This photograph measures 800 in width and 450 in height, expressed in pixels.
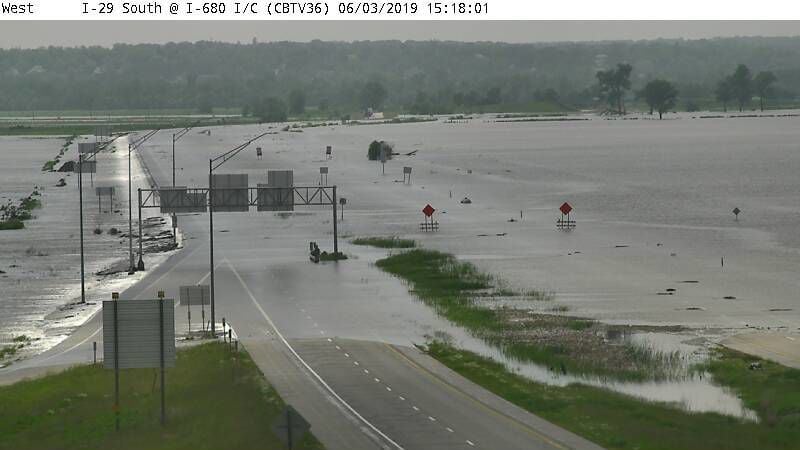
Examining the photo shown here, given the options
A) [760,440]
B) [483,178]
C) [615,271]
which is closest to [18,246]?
[615,271]

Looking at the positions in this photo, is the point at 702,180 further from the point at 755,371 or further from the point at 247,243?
the point at 755,371

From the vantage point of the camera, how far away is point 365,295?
77000mm

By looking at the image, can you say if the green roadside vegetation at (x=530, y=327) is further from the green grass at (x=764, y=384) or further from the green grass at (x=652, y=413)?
the green grass at (x=652, y=413)

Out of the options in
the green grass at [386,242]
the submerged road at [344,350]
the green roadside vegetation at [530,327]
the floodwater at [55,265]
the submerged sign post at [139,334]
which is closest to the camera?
the submerged road at [344,350]

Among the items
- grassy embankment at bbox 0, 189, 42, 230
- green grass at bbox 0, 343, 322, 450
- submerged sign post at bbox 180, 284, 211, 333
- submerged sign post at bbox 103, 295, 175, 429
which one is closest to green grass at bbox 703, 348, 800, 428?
Answer: green grass at bbox 0, 343, 322, 450

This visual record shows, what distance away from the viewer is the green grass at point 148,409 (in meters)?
41.7

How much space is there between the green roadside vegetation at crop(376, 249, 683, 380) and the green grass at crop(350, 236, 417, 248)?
41.6ft

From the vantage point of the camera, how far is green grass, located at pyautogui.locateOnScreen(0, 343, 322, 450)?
41656 mm

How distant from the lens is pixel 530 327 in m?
65.4

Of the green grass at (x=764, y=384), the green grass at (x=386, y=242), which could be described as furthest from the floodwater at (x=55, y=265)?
the green grass at (x=764, y=384)

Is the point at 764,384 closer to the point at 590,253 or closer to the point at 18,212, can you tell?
the point at 590,253

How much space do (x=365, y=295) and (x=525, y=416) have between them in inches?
1293

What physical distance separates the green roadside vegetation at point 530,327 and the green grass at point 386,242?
1269 centimetres

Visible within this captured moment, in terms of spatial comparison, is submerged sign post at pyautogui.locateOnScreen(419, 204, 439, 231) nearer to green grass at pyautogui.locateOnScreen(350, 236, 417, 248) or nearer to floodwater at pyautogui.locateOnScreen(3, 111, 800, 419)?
floodwater at pyautogui.locateOnScreen(3, 111, 800, 419)
